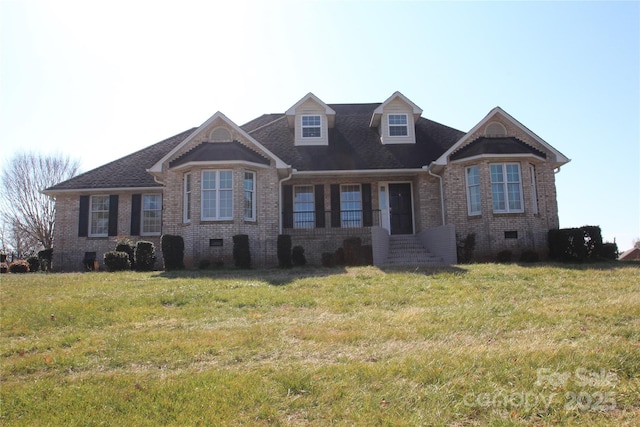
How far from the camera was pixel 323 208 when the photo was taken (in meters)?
21.4

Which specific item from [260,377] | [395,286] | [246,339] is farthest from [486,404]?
[395,286]

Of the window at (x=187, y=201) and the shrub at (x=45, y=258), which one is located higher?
the window at (x=187, y=201)

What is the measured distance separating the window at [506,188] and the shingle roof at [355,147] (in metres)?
3.14

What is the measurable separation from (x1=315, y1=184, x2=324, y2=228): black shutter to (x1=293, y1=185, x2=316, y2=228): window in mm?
213

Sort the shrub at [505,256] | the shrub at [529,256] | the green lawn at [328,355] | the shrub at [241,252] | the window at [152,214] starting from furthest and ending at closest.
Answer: the window at [152,214] < the shrub at [505,256] < the shrub at [529,256] < the shrub at [241,252] < the green lawn at [328,355]

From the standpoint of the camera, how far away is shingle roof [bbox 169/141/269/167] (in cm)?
1817

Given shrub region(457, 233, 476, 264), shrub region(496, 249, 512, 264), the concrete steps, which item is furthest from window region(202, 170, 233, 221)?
shrub region(496, 249, 512, 264)

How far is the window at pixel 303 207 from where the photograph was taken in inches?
847

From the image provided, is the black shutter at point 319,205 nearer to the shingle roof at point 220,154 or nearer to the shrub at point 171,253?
the shingle roof at point 220,154

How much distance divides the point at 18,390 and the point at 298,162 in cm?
1620

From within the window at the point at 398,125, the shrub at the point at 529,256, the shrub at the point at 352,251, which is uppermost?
the window at the point at 398,125

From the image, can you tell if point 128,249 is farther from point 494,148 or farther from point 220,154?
point 494,148

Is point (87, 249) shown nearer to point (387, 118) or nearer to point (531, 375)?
point (387, 118)

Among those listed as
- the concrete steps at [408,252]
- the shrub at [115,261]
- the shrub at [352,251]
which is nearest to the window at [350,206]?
the concrete steps at [408,252]
